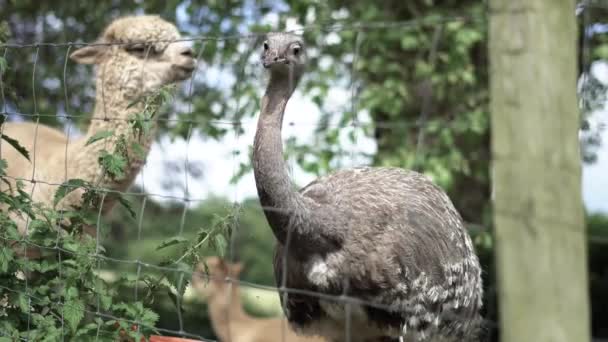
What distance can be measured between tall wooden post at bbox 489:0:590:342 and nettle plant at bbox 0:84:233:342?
1516 mm

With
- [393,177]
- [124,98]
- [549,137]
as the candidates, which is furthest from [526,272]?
[124,98]

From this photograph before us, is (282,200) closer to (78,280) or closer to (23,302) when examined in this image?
(78,280)

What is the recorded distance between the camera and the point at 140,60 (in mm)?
5191

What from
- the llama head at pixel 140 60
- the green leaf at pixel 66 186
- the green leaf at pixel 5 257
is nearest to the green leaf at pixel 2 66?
the green leaf at pixel 66 186

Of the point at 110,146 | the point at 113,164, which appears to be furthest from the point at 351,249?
the point at 110,146

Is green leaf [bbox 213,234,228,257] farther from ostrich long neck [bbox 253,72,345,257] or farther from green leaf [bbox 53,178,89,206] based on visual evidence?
green leaf [bbox 53,178,89,206]

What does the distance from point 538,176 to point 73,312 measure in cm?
199

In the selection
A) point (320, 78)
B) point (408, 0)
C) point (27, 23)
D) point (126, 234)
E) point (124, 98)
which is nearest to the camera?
point (124, 98)

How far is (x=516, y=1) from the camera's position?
1.93 meters

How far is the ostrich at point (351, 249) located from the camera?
337 centimetres

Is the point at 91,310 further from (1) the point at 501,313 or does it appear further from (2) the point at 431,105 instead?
(2) the point at 431,105

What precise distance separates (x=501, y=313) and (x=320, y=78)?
5258 millimetres

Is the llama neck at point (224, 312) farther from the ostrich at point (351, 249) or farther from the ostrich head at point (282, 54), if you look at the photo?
Answer: the ostrich head at point (282, 54)

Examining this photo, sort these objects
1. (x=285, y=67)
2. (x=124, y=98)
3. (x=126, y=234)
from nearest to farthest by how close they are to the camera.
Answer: (x=285, y=67) < (x=124, y=98) < (x=126, y=234)
